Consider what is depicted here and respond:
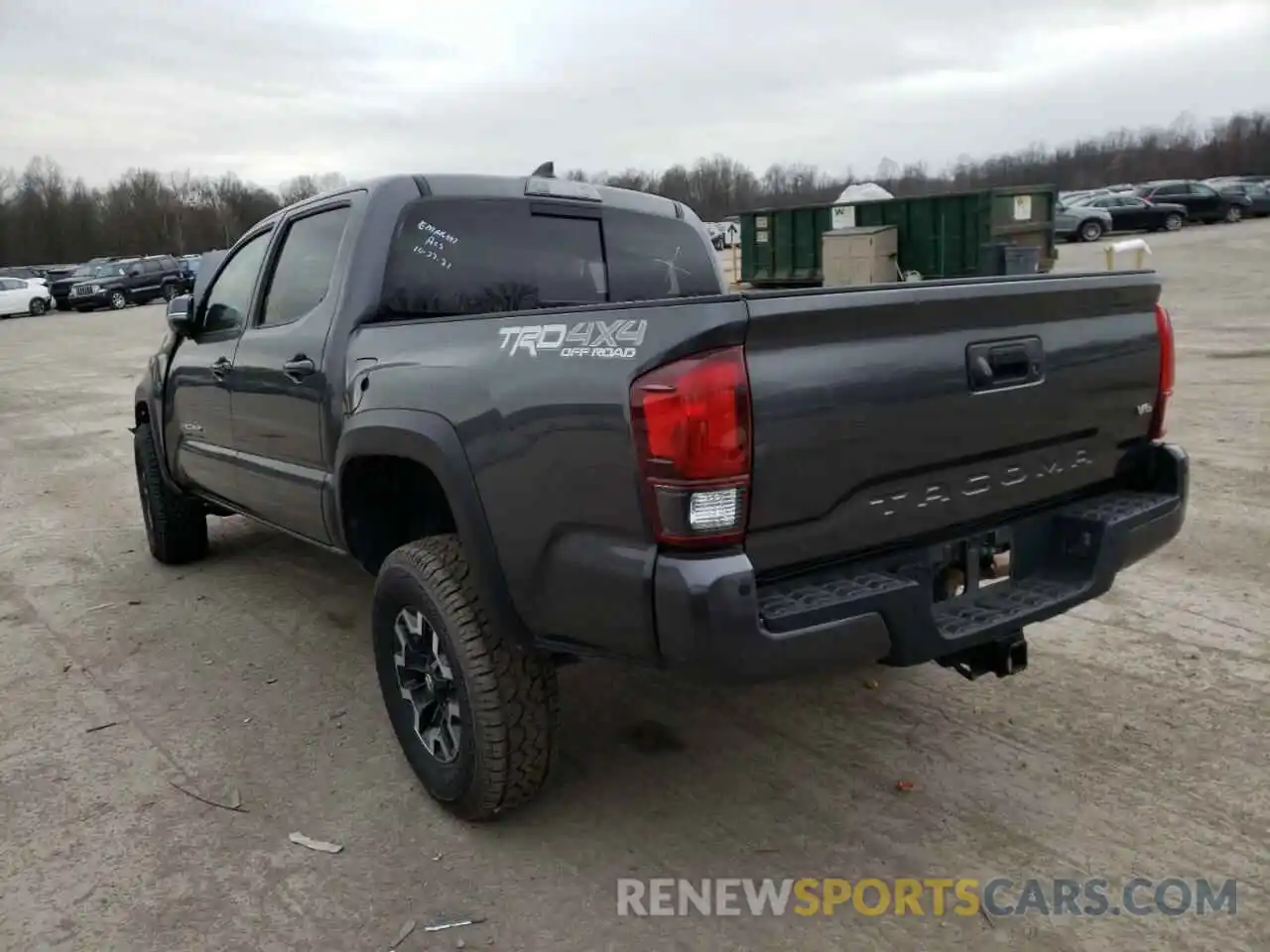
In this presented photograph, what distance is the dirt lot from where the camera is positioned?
275 centimetres

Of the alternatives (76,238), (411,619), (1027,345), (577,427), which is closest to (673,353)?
(577,427)

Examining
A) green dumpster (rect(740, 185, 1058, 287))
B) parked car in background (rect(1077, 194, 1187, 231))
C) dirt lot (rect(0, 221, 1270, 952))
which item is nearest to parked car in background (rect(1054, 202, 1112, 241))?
parked car in background (rect(1077, 194, 1187, 231))

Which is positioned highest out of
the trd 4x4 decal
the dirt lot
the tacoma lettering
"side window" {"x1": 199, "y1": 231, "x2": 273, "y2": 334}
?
"side window" {"x1": 199, "y1": 231, "x2": 273, "y2": 334}

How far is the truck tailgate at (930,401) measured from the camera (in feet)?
7.89

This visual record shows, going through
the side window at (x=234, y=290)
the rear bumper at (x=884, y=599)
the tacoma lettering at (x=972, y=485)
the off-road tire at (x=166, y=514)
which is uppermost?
the side window at (x=234, y=290)

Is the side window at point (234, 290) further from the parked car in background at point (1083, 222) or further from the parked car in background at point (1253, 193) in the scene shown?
the parked car in background at point (1253, 193)

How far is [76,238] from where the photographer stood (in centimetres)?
6512

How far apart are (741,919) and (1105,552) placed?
4.83 ft

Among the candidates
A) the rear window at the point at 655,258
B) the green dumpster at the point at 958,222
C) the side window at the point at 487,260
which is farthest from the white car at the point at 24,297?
the side window at the point at 487,260

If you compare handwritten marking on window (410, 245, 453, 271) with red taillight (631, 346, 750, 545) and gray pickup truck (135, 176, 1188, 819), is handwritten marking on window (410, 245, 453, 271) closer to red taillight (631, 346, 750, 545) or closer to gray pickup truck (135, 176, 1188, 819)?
gray pickup truck (135, 176, 1188, 819)

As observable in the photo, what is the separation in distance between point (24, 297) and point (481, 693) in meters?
39.6

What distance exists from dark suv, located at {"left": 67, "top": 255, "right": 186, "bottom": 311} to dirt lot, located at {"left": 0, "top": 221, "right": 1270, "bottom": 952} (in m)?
34.7

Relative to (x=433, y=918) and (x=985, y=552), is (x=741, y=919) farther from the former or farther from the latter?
(x=985, y=552)

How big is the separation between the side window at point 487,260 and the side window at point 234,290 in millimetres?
1158
